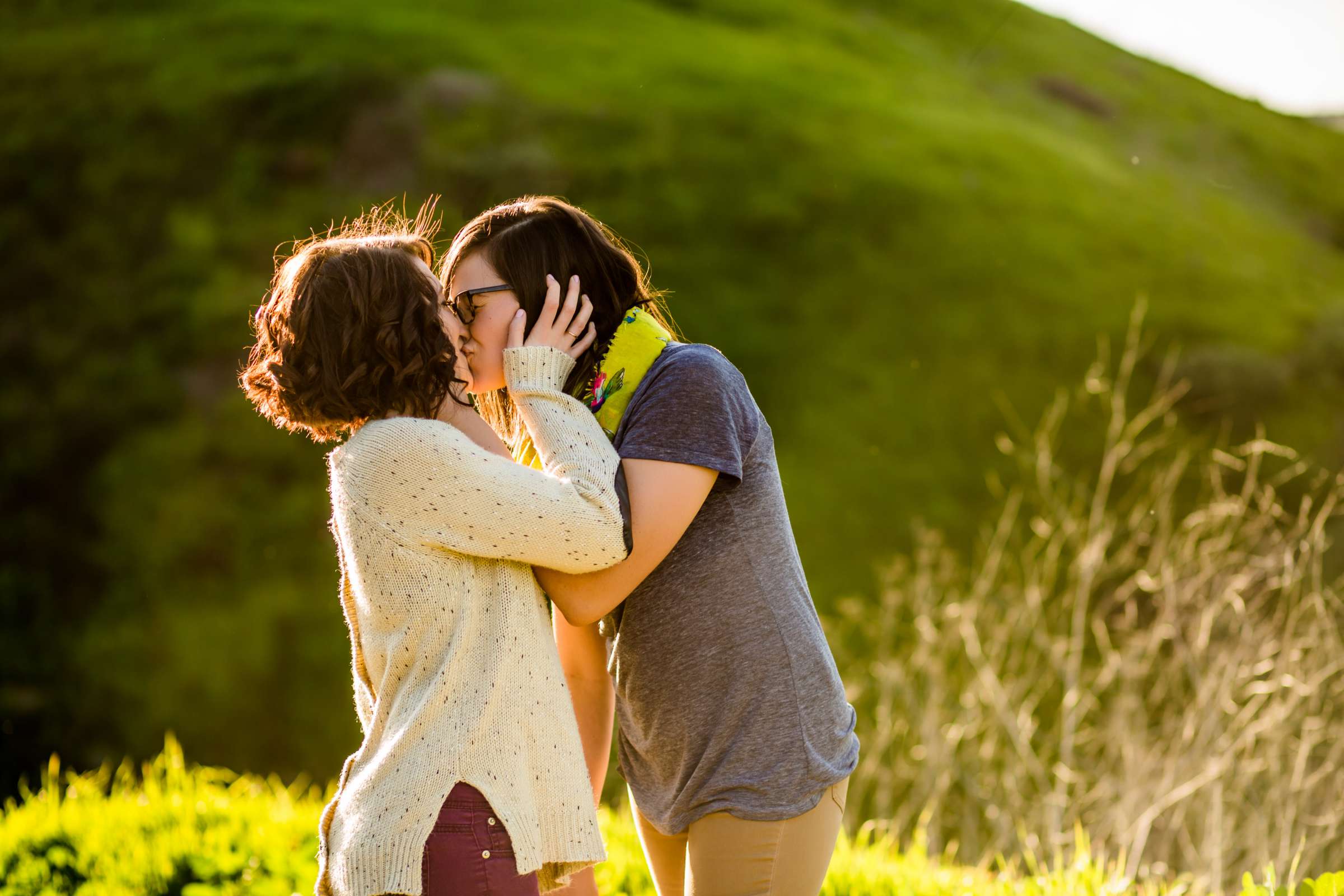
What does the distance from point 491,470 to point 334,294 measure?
38 cm

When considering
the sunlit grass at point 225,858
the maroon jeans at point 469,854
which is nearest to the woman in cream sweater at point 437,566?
the maroon jeans at point 469,854

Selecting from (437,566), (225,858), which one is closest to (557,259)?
(437,566)

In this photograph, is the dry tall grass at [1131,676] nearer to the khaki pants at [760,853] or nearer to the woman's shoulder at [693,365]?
the khaki pants at [760,853]

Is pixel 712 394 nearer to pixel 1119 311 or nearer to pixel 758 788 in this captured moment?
pixel 758 788

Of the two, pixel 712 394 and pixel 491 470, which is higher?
pixel 712 394

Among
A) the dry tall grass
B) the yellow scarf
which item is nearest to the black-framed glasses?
the yellow scarf

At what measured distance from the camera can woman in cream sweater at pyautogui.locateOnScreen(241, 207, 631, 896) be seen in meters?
1.65

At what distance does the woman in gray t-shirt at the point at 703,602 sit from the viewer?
1.82m

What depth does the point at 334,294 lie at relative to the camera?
5.72 feet

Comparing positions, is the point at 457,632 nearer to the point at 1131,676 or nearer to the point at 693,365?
the point at 693,365

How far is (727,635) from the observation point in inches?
74.2

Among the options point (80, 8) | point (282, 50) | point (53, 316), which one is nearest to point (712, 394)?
point (53, 316)

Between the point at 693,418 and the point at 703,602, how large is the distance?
323 millimetres

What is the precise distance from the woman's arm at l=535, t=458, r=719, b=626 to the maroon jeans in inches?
13.6
